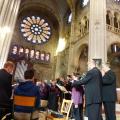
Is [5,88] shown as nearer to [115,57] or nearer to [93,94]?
[93,94]

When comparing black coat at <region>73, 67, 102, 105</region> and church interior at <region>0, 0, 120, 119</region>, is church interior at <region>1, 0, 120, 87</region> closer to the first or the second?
church interior at <region>0, 0, 120, 119</region>

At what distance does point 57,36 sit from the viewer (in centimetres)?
2298

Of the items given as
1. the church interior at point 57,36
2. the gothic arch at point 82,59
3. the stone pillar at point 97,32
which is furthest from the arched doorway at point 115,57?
the stone pillar at point 97,32

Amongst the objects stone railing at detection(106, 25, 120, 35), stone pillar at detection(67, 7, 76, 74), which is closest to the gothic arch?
stone pillar at detection(67, 7, 76, 74)

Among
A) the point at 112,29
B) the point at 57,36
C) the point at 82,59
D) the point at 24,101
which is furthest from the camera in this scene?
the point at 57,36

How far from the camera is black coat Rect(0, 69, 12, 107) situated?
3.13m

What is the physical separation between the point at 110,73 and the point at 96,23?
24.3 feet

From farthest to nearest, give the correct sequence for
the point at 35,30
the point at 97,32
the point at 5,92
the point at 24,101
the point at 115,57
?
the point at 35,30 < the point at 115,57 < the point at 97,32 < the point at 5,92 < the point at 24,101

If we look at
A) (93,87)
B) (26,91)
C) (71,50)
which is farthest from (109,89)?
(71,50)

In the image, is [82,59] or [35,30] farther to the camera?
[35,30]

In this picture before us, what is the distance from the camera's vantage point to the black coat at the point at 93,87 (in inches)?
143

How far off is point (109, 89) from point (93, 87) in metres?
0.54

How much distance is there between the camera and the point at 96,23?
36.5ft

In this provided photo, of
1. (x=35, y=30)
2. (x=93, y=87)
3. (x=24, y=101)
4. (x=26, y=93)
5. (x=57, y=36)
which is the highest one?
(x=35, y=30)
